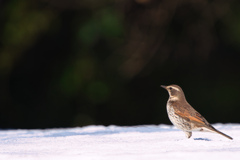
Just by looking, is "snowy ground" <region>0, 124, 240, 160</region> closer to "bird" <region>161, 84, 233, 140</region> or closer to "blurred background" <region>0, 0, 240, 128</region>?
"bird" <region>161, 84, 233, 140</region>

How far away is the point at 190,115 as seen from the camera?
2.79 m

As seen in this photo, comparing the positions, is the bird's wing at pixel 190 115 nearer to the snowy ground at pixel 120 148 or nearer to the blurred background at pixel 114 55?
the snowy ground at pixel 120 148

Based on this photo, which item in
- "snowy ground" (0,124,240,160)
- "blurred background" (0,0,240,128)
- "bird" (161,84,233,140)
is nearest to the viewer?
"snowy ground" (0,124,240,160)

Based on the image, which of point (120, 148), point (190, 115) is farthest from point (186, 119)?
point (120, 148)

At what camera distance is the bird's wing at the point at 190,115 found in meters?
2.71

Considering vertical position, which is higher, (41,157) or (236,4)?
(236,4)

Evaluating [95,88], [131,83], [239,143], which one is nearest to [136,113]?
[131,83]

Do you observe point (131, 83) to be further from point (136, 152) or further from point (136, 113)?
point (136, 152)

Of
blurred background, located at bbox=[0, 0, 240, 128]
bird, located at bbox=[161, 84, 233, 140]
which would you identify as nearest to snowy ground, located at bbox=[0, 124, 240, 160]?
bird, located at bbox=[161, 84, 233, 140]

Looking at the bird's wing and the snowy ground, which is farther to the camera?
the bird's wing

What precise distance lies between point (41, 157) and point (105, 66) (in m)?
3.69

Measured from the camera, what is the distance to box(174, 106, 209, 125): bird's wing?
8.90 ft

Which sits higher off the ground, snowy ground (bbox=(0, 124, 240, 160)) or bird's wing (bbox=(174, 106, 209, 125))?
bird's wing (bbox=(174, 106, 209, 125))

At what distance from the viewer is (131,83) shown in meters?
6.04
